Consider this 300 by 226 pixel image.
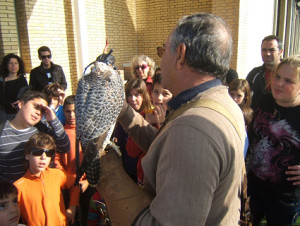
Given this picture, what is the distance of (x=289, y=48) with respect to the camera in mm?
14477

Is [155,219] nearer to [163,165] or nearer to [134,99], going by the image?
[163,165]

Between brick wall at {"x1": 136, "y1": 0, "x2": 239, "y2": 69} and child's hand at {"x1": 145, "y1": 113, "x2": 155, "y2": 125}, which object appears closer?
child's hand at {"x1": 145, "y1": 113, "x2": 155, "y2": 125}

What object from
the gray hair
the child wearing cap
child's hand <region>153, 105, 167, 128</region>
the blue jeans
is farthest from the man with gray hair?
the blue jeans

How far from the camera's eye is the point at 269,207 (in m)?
2.14

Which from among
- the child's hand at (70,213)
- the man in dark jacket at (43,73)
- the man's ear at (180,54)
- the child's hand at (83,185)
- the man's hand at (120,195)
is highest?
the man's ear at (180,54)

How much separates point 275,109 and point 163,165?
168 cm

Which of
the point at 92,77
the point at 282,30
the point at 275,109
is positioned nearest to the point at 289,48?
the point at 282,30

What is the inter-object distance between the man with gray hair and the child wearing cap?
1.09 m

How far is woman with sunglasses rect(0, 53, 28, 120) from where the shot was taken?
423 centimetres

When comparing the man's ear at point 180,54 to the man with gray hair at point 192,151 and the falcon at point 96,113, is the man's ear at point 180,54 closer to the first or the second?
the man with gray hair at point 192,151

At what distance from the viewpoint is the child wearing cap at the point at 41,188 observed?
6.66ft

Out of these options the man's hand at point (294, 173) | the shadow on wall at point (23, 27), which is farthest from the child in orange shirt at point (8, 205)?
the shadow on wall at point (23, 27)

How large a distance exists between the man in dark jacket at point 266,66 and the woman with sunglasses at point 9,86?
162 inches

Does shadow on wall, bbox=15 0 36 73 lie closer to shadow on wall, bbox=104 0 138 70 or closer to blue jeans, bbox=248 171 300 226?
shadow on wall, bbox=104 0 138 70
